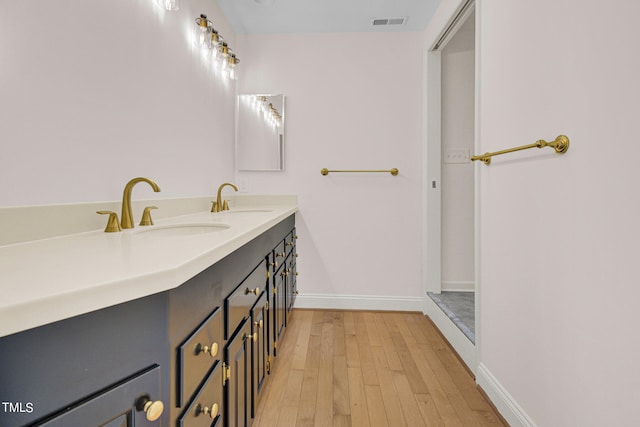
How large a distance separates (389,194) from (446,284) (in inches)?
34.6

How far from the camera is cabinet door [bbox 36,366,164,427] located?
17.6 inches

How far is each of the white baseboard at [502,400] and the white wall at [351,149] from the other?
3.60ft

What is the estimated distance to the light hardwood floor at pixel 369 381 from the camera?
54.1 inches

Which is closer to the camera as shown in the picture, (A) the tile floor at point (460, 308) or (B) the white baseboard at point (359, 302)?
(A) the tile floor at point (460, 308)

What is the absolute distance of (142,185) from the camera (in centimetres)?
141

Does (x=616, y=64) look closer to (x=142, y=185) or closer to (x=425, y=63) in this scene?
(x=142, y=185)

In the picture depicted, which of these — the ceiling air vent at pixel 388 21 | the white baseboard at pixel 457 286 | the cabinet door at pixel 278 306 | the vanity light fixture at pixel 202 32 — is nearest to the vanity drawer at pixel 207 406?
the cabinet door at pixel 278 306

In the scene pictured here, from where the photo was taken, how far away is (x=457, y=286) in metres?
2.62

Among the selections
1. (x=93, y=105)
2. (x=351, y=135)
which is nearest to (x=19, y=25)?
(x=93, y=105)

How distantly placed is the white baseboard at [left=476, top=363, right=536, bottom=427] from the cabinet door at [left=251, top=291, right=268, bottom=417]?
3.30 feet

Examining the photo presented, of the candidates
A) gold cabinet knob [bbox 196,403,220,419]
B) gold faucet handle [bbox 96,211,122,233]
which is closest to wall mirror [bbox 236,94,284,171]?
gold faucet handle [bbox 96,211,122,233]

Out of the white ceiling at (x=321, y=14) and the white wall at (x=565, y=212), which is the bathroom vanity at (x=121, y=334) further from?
the white ceiling at (x=321, y=14)

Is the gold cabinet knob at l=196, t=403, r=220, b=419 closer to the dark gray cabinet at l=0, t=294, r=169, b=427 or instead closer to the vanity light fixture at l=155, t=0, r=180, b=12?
the dark gray cabinet at l=0, t=294, r=169, b=427

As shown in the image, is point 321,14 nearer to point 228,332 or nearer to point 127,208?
point 127,208
